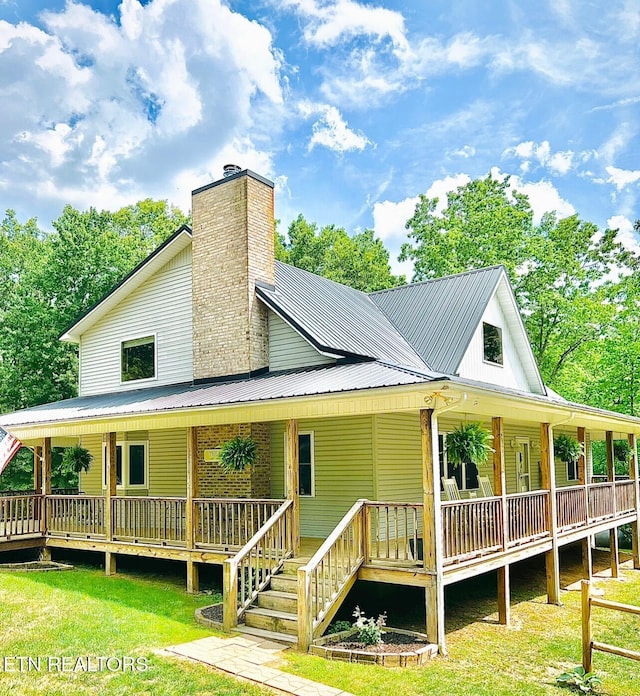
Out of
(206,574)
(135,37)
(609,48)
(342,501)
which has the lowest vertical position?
(206,574)

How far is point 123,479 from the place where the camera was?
58.8 feet

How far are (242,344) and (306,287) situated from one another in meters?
3.30

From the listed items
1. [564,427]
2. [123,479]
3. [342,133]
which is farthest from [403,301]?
[342,133]

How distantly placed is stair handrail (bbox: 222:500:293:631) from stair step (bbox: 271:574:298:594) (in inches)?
4.3

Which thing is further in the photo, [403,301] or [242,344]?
[403,301]

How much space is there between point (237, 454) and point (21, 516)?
5.80m

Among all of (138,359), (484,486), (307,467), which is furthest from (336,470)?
(138,359)

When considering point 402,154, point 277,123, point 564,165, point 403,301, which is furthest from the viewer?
point 564,165

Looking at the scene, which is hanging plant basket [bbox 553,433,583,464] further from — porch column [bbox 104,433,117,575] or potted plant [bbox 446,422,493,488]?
porch column [bbox 104,433,117,575]

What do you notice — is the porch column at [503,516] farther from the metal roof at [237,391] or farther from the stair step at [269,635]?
the stair step at [269,635]

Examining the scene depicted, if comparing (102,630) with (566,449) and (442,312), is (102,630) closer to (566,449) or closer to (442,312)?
(442,312)

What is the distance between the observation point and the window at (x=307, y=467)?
14.2 meters

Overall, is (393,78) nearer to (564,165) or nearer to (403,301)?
(403,301)

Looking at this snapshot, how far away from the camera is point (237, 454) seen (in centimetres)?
1359
